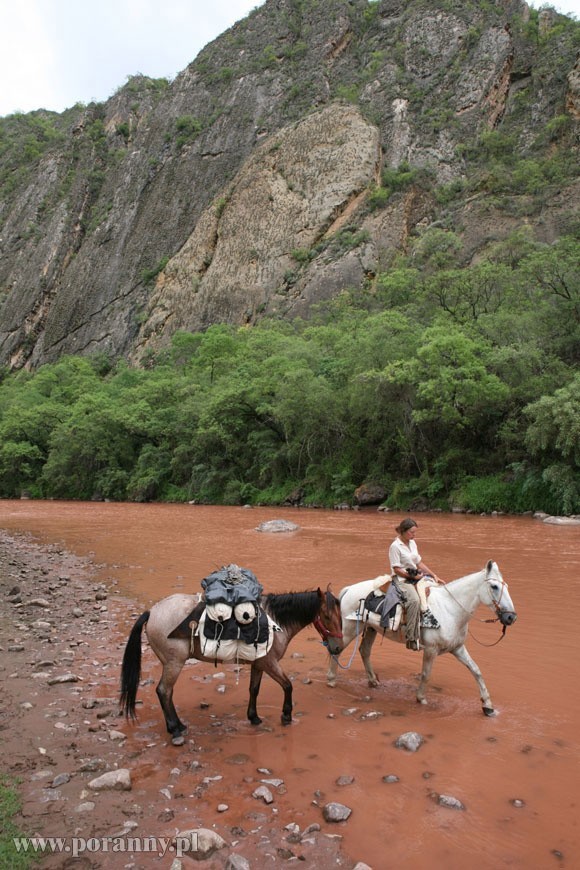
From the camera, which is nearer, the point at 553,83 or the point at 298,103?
the point at 553,83

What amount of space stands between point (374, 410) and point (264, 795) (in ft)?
81.7

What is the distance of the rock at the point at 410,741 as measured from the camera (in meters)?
4.38

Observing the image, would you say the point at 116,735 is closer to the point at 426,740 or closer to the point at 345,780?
the point at 345,780

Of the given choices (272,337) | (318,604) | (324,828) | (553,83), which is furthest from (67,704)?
(553,83)

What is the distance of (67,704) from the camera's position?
202 inches

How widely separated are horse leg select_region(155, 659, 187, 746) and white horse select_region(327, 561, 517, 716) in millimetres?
1718

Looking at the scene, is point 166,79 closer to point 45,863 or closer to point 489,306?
point 489,306

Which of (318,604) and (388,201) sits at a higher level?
(388,201)

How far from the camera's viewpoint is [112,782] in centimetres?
378

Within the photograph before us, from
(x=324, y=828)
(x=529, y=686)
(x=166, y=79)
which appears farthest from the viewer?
(x=166, y=79)

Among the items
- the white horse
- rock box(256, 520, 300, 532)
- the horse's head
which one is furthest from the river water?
rock box(256, 520, 300, 532)

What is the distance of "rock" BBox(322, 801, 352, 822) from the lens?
3459mm

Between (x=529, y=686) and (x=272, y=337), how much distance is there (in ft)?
116

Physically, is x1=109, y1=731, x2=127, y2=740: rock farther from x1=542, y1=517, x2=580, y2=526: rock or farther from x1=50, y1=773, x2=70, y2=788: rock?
x1=542, y1=517, x2=580, y2=526: rock
